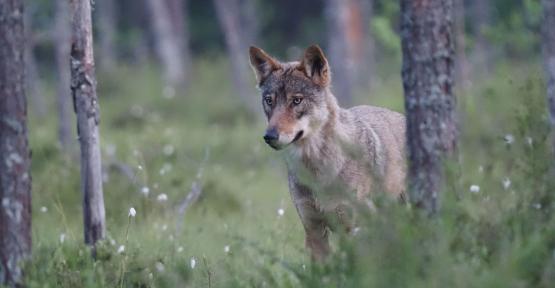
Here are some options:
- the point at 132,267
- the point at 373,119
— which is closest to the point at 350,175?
the point at 373,119

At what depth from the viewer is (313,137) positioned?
7898 millimetres

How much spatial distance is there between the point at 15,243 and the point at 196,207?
5636mm

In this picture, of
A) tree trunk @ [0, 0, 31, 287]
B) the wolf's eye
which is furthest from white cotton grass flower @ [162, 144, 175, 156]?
tree trunk @ [0, 0, 31, 287]

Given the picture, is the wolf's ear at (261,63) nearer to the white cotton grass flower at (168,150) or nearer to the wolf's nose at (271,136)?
the wolf's nose at (271,136)

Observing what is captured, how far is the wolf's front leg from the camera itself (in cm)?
768

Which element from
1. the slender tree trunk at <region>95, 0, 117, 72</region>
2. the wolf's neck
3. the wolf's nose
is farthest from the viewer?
the slender tree trunk at <region>95, 0, 117, 72</region>

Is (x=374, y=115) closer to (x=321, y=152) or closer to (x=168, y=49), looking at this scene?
(x=321, y=152)

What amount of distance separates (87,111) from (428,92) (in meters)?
2.60

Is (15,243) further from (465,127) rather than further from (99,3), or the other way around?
(99,3)

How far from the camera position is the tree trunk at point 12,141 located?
587 centimetres

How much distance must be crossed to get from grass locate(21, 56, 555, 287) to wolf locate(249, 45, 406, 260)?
38cm

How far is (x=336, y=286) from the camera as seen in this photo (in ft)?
17.9

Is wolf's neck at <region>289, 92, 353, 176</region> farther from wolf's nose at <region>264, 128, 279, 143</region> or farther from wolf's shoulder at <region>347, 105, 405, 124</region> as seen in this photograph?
wolf's shoulder at <region>347, 105, 405, 124</region>

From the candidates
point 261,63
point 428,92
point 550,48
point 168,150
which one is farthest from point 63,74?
point 550,48
